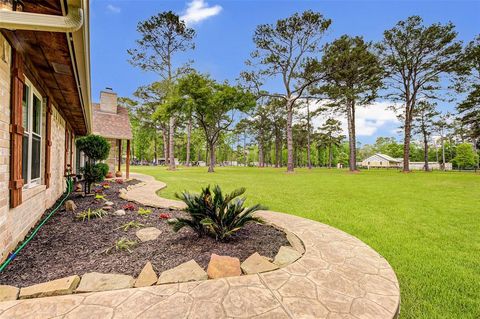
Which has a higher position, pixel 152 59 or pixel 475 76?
pixel 152 59

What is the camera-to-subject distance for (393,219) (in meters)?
4.45

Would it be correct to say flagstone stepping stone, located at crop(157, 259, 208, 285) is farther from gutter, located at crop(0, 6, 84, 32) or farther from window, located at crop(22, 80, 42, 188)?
window, located at crop(22, 80, 42, 188)

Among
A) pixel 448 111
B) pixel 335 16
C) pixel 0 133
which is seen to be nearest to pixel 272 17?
pixel 335 16

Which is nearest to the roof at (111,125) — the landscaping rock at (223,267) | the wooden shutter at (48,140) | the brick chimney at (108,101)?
the brick chimney at (108,101)

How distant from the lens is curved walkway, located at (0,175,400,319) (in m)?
1.51

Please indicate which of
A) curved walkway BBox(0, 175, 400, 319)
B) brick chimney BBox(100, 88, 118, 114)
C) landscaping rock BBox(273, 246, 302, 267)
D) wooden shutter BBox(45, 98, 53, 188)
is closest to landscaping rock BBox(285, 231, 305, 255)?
landscaping rock BBox(273, 246, 302, 267)

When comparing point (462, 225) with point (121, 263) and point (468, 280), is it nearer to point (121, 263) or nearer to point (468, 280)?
point (468, 280)

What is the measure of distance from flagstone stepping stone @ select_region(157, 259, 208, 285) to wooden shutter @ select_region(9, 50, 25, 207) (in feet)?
6.35

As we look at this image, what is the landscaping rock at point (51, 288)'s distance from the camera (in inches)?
67.7

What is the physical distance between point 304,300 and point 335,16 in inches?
751

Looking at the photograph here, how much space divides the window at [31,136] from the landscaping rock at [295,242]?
3.71 metres

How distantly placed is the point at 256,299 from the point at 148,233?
201cm

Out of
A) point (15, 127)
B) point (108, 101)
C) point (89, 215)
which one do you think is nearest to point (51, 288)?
point (15, 127)

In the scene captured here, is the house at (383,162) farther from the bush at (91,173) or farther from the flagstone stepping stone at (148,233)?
the flagstone stepping stone at (148,233)
